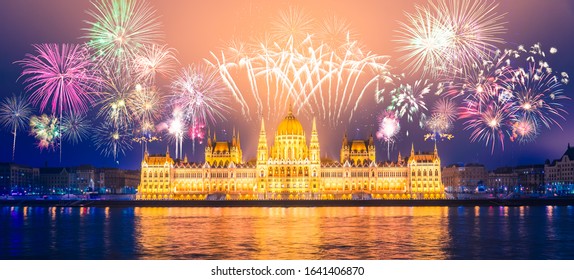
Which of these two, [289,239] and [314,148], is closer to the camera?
[289,239]

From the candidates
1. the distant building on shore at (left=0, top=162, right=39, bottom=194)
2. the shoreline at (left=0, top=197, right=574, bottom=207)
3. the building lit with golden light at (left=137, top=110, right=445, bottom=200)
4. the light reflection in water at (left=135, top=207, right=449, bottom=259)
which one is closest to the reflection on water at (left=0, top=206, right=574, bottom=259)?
the light reflection in water at (left=135, top=207, right=449, bottom=259)

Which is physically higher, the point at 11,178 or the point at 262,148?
the point at 262,148

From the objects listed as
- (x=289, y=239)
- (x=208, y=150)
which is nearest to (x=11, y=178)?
(x=208, y=150)

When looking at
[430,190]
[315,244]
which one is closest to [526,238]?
[315,244]

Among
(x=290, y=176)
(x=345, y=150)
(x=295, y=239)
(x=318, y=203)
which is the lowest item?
(x=295, y=239)

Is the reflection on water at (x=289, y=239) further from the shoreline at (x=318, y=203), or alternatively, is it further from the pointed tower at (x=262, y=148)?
the pointed tower at (x=262, y=148)

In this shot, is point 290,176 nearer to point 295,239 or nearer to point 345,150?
point 345,150
